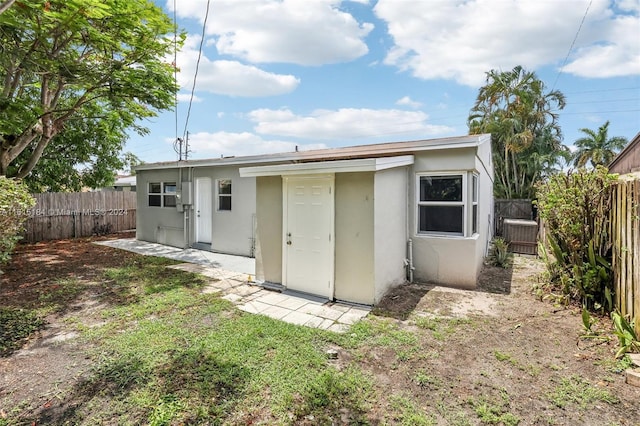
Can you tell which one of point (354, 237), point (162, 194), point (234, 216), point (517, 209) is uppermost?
point (162, 194)

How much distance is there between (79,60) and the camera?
8.28 meters

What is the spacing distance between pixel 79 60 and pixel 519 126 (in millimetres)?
21835

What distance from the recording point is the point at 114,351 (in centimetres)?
382

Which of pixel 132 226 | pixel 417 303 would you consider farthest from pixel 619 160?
pixel 132 226

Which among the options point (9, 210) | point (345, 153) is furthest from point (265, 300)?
point (9, 210)

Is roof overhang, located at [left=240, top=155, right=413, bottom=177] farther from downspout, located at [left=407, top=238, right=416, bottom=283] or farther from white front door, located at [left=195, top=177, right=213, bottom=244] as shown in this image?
white front door, located at [left=195, top=177, right=213, bottom=244]

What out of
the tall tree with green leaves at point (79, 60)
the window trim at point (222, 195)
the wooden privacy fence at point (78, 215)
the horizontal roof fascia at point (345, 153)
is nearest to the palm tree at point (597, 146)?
the horizontal roof fascia at point (345, 153)

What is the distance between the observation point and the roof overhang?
5168 millimetres

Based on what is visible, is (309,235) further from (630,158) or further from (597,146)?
(597,146)

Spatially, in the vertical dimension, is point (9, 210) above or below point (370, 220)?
above

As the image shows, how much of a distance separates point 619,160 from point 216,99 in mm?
16307

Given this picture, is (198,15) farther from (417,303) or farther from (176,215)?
(417,303)

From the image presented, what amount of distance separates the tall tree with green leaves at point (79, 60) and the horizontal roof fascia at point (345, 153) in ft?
6.46

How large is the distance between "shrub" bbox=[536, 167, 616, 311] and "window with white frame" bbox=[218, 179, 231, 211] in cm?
844
